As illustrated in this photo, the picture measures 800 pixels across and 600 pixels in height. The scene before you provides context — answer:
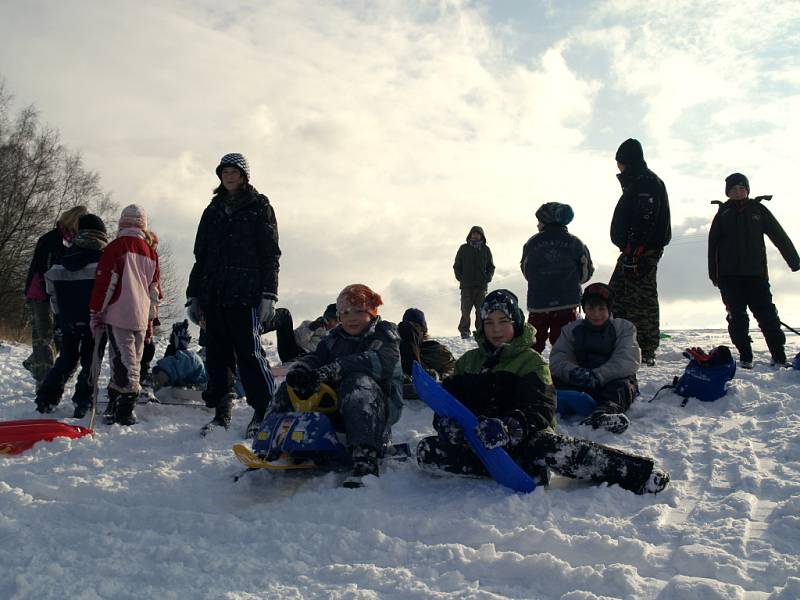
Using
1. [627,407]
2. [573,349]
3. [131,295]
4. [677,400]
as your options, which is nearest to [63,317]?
[131,295]

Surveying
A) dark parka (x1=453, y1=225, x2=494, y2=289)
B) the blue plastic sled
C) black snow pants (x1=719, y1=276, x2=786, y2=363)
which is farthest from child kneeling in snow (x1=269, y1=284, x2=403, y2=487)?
dark parka (x1=453, y1=225, x2=494, y2=289)

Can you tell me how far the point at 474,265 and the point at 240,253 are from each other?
7747mm

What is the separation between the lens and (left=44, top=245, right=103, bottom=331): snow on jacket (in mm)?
5359

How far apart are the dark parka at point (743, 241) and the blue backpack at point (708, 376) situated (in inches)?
70.4

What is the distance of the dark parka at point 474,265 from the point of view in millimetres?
12156

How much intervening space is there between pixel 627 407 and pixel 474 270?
289 inches

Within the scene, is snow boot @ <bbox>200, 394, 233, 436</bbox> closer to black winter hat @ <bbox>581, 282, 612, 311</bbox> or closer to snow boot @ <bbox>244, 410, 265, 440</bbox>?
snow boot @ <bbox>244, 410, 265, 440</bbox>

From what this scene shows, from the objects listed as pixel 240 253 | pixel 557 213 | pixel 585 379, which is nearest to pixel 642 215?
pixel 557 213

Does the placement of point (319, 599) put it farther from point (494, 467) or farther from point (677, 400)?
point (677, 400)

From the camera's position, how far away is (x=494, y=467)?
10.6ft

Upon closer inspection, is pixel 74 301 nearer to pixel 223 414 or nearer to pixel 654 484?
pixel 223 414

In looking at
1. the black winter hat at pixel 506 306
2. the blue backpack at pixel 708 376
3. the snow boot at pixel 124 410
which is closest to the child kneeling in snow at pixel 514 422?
the black winter hat at pixel 506 306

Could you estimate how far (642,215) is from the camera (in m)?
6.63

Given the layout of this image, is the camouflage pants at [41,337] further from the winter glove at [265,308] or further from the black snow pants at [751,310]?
the black snow pants at [751,310]
